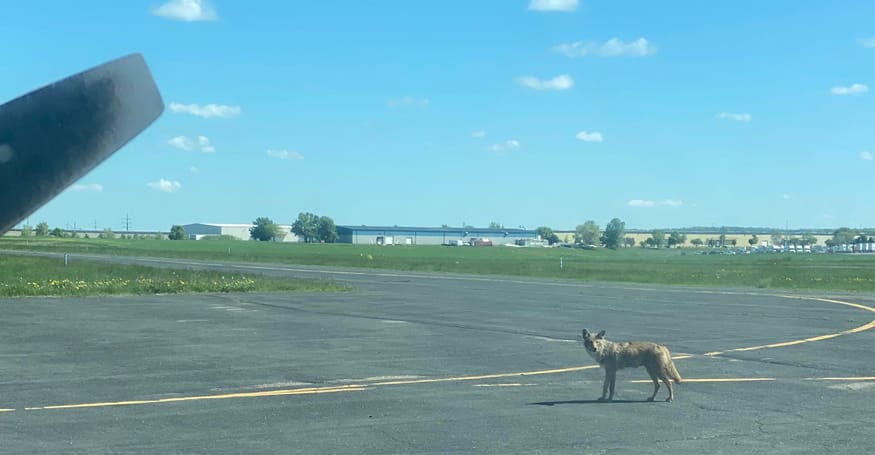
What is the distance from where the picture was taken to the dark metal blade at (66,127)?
1.67 m

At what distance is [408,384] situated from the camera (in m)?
15.2

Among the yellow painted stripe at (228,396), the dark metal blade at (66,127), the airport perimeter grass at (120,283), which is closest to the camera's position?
the dark metal blade at (66,127)

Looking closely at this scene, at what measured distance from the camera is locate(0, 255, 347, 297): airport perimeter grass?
40.1 meters

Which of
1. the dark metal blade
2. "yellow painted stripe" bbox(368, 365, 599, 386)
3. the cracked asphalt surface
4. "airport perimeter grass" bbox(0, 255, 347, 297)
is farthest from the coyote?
"airport perimeter grass" bbox(0, 255, 347, 297)

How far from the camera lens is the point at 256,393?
14.1 metres

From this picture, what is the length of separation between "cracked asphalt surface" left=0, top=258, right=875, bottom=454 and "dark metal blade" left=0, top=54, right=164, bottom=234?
28.4 feet

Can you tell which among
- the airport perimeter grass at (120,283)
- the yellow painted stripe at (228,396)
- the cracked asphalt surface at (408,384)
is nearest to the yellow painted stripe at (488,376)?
the cracked asphalt surface at (408,384)

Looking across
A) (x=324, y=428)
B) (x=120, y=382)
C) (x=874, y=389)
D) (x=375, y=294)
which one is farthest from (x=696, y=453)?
(x=375, y=294)

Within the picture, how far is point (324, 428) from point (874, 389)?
31.1 ft

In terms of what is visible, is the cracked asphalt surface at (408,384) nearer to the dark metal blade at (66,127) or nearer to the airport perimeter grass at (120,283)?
the dark metal blade at (66,127)

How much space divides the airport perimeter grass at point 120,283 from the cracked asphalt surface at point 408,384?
943 cm

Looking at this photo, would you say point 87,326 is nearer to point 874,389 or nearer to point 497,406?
point 497,406

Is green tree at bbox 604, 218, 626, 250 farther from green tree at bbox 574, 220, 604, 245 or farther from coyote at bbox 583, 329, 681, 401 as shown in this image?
coyote at bbox 583, 329, 681, 401

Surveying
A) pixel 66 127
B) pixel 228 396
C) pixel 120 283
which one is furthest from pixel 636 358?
pixel 120 283
